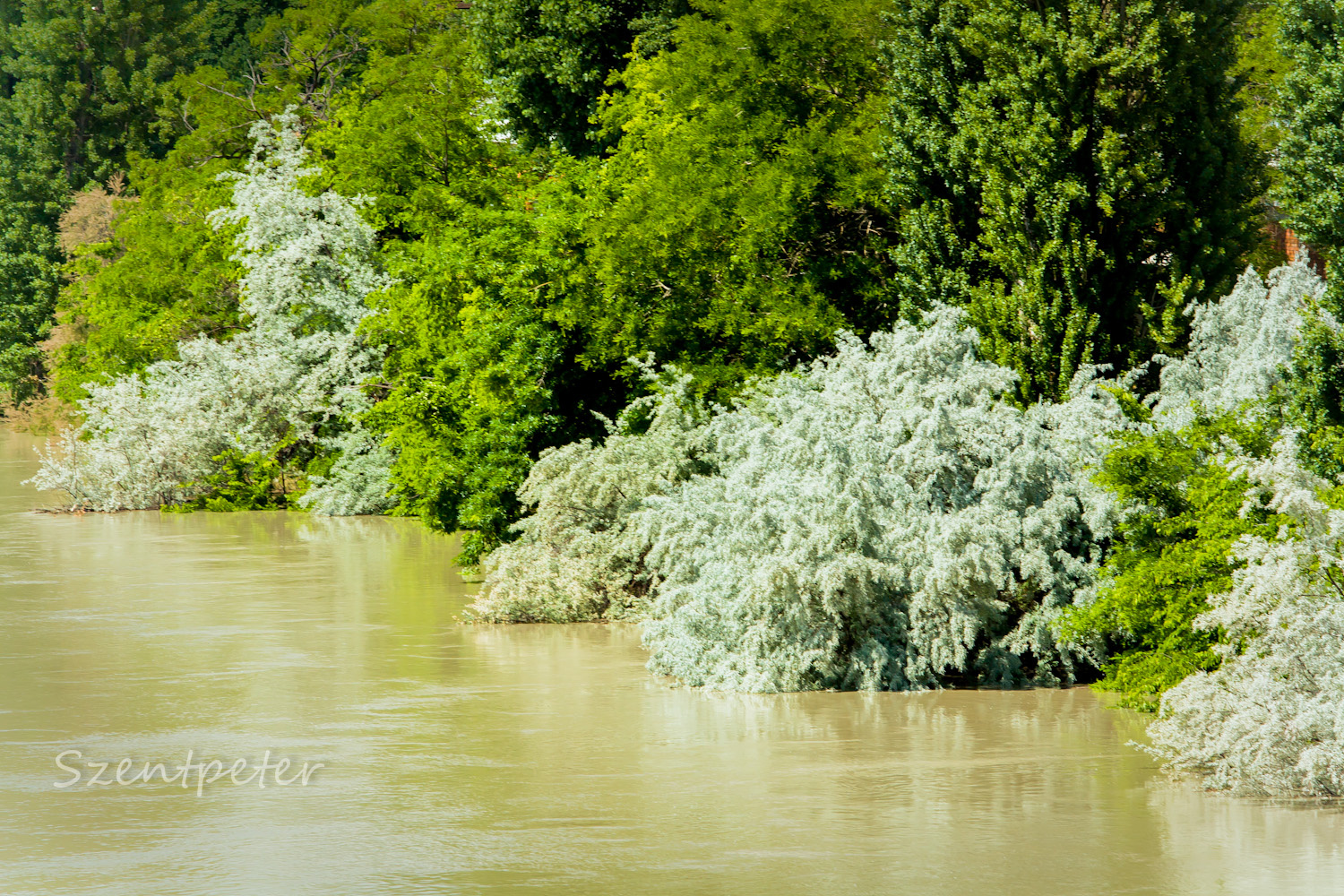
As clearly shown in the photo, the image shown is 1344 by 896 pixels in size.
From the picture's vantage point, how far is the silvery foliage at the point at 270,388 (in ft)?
108

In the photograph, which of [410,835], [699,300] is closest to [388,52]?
[699,300]

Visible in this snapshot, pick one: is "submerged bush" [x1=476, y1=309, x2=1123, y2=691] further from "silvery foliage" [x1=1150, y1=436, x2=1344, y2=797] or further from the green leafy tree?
the green leafy tree

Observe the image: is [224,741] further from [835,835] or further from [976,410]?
[976,410]

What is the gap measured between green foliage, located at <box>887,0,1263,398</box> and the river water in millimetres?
6305

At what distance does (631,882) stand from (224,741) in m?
5.40

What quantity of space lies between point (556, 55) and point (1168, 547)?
22564mm

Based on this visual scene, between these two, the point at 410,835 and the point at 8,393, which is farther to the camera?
the point at 8,393

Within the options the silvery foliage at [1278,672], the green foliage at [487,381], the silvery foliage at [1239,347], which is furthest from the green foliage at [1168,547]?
the green foliage at [487,381]

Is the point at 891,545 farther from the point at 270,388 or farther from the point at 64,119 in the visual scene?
the point at 64,119

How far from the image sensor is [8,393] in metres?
75.9

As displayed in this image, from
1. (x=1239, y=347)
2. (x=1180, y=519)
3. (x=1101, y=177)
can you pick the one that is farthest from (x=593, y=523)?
(x=1180, y=519)

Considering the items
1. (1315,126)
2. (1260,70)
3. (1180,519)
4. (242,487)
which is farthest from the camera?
(242,487)

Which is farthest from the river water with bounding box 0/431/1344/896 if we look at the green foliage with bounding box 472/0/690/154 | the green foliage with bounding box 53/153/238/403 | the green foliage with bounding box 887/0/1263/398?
the green foliage with bounding box 53/153/238/403

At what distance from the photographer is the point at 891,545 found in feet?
51.3
